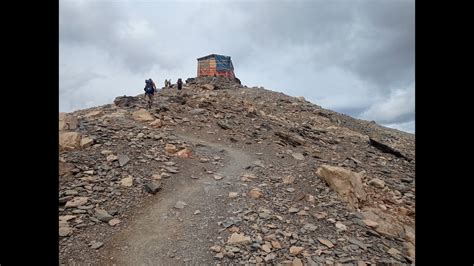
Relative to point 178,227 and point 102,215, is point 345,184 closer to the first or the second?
point 178,227

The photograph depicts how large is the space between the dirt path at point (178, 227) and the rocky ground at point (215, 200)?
3cm

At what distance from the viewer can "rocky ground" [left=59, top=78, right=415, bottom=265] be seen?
6906mm

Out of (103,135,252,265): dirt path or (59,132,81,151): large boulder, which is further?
(59,132,81,151): large boulder

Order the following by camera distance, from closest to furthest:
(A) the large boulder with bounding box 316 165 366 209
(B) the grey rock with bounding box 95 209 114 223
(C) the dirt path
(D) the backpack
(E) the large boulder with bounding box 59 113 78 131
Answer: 1. (C) the dirt path
2. (B) the grey rock with bounding box 95 209 114 223
3. (A) the large boulder with bounding box 316 165 366 209
4. (E) the large boulder with bounding box 59 113 78 131
5. (D) the backpack

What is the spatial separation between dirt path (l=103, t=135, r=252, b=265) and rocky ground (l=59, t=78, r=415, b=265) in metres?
0.03

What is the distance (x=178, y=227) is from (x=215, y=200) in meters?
1.87

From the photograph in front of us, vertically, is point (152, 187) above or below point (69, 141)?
below

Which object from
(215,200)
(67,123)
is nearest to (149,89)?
(67,123)

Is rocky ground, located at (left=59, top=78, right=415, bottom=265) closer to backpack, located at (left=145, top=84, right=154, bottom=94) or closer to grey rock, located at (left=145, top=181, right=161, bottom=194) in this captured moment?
grey rock, located at (left=145, top=181, right=161, bottom=194)

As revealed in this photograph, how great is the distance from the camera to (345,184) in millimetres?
10273

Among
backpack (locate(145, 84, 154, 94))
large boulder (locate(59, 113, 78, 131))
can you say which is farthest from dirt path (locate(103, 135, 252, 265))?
backpack (locate(145, 84, 154, 94))

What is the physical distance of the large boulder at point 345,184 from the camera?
9867 millimetres

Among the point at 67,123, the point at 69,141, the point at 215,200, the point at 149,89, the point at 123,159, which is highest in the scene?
the point at 149,89
